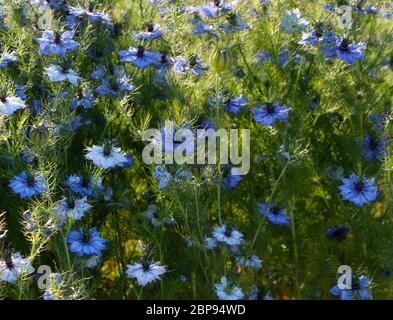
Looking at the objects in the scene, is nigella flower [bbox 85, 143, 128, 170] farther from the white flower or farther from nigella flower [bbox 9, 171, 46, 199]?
the white flower

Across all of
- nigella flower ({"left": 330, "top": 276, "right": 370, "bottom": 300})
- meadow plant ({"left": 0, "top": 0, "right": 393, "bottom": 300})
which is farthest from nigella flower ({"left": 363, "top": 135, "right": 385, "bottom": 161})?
nigella flower ({"left": 330, "top": 276, "right": 370, "bottom": 300})

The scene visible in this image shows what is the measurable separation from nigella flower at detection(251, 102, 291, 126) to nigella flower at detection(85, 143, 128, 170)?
47 centimetres

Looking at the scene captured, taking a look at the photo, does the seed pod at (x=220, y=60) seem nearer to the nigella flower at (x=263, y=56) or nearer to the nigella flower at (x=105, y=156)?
the nigella flower at (x=105, y=156)

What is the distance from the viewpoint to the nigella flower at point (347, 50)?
7.64ft

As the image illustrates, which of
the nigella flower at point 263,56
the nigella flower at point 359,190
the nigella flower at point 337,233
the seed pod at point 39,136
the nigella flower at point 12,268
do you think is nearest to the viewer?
the nigella flower at point 12,268

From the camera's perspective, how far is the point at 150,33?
2.50 m

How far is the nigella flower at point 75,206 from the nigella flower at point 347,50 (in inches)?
34.2

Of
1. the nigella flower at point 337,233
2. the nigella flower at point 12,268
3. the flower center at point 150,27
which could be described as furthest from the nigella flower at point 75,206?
the nigella flower at point 337,233

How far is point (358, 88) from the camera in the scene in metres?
2.47

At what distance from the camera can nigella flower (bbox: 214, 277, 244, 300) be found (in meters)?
2.04

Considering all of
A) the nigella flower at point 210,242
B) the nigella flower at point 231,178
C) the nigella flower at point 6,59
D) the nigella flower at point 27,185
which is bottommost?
the nigella flower at point 210,242

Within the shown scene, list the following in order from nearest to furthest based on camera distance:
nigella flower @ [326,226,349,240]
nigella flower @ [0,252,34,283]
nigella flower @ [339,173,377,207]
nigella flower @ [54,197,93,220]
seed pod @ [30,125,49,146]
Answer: nigella flower @ [0,252,34,283] < seed pod @ [30,125,49,146] < nigella flower @ [54,197,93,220] < nigella flower @ [339,173,377,207] < nigella flower @ [326,226,349,240]

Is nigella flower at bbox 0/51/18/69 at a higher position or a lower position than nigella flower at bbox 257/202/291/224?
higher
